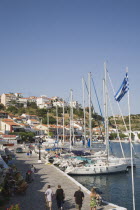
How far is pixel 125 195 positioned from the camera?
22.2 metres

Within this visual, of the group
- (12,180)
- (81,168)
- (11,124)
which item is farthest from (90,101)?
(11,124)

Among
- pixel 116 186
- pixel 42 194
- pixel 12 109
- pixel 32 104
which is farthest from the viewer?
pixel 32 104

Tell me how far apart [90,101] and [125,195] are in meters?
22.6

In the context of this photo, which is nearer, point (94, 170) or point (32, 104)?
point (94, 170)

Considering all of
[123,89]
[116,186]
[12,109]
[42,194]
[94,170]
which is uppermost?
[12,109]

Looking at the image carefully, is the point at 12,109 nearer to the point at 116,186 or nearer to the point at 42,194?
the point at 116,186

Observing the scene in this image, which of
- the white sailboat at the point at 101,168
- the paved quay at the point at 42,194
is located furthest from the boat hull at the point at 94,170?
the paved quay at the point at 42,194

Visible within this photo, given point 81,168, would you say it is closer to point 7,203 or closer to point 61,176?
point 61,176

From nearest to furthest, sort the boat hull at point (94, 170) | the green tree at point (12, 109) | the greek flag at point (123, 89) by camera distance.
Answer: the greek flag at point (123, 89)
the boat hull at point (94, 170)
the green tree at point (12, 109)

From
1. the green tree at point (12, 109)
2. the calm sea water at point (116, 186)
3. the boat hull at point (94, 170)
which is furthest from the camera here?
the green tree at point (12, 109)

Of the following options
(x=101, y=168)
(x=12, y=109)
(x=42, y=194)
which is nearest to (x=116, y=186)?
(x=101, y=168)

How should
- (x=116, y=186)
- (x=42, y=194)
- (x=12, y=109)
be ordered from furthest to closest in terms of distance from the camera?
1. (x=12, y=109)
2. (x=116, y=186)
3. (x=42, y=194)

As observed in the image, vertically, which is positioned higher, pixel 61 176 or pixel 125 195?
pixel 61 176

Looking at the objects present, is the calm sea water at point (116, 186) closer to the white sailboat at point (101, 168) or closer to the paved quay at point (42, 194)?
the white sailboat at point (101, 168)
